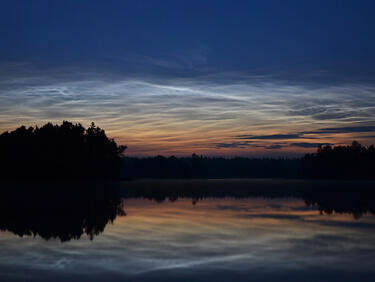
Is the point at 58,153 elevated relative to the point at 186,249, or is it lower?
elevated

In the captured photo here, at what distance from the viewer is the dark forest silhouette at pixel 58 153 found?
379 ft

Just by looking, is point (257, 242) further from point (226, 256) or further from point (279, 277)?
point (279, 277)

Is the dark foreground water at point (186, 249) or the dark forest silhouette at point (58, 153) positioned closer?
the dark foreground water at point (186, 249)

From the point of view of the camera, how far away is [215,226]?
85.8ft

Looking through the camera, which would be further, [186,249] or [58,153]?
[58,153]

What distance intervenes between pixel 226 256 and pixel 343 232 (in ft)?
32.1

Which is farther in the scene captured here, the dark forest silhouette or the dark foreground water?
the dark forest silhouette

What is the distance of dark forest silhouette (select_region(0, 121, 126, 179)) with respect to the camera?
115m

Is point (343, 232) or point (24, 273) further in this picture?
point (343, 232)

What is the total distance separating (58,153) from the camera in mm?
121188

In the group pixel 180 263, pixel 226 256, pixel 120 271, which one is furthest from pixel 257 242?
pixel 120 271

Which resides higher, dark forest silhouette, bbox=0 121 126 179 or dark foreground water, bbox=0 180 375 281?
dark forest silhouette, bbox=0 121 126 179

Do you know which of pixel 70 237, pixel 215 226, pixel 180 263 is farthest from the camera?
pixel 215 226

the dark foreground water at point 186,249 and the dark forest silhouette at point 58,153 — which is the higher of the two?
the dark forest silhouette at point 58,153
